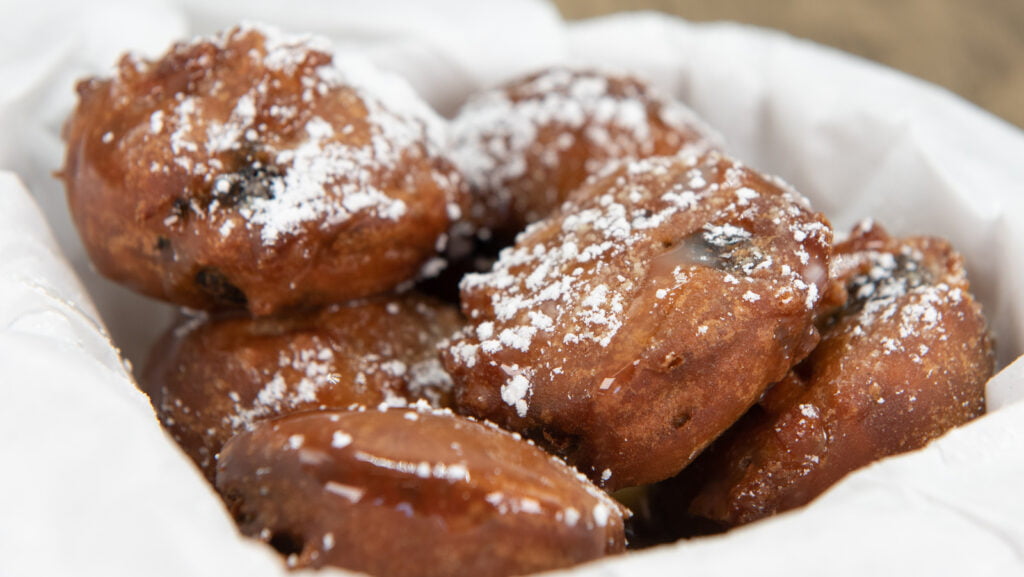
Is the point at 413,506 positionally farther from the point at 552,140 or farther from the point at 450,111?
the point at 450,111

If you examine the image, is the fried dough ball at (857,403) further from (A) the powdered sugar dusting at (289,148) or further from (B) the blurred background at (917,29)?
(B) the blurred background at (917,29)

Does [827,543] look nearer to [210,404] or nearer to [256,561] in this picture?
[256,561]

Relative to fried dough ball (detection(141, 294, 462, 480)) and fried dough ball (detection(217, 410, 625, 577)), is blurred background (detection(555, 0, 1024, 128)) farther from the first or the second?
fried dough ball (detection(217, 410, 625, 577))

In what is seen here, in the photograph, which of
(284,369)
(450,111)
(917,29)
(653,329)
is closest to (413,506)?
(653,329)

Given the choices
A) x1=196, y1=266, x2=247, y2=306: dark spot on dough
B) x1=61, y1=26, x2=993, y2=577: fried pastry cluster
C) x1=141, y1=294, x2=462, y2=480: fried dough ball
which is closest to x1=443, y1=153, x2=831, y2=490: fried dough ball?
x1=61, y1=26, x2=993, y2=577: fried pastry cluster

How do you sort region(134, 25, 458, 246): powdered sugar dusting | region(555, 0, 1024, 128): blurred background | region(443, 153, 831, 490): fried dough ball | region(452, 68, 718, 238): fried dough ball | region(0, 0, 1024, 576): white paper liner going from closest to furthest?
region(0, 0, 1024, 576): white paper liner → region(443, 153, 831, 490): fried dough ball → region(134, 25, 458, 246): powdered sugar dusting → region(452, 68, 718, 238): fried dough ball → region(555, 0, 1024, 128): blurred background
